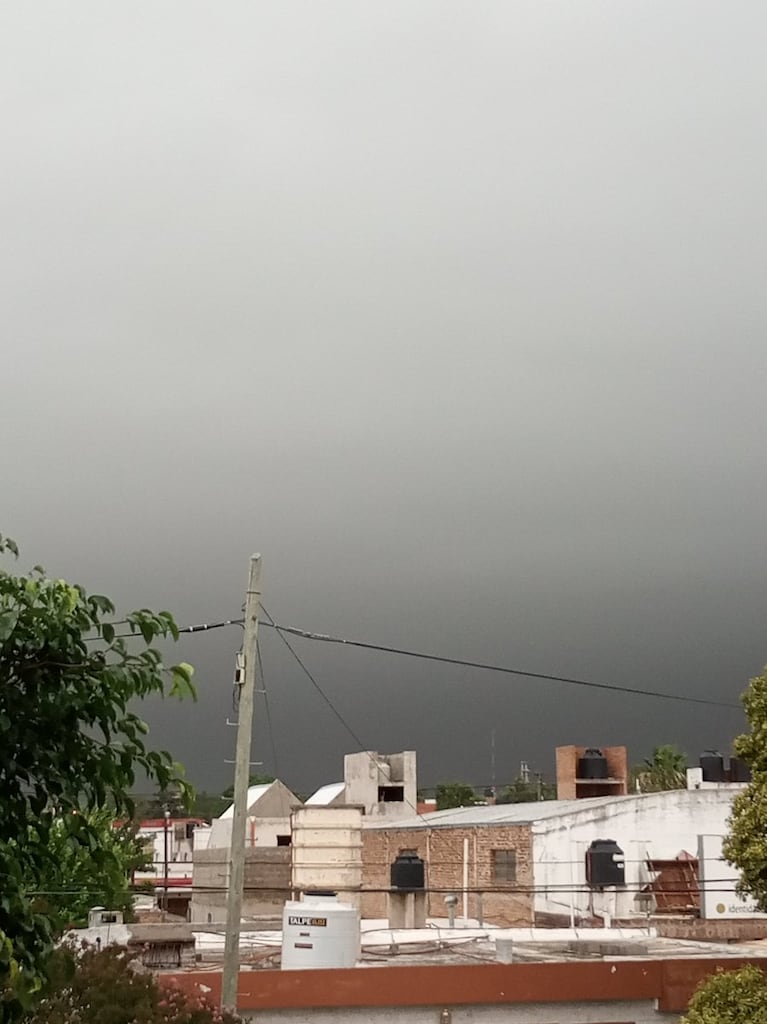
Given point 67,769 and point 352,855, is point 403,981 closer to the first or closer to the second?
point 352,855

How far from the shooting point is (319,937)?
1923 cm

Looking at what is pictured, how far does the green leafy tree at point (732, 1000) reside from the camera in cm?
1435

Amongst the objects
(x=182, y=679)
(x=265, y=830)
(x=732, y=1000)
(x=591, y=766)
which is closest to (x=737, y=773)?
(x=591, y=766)

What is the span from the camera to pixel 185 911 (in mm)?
43000

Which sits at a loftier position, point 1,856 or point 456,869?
point 1,856

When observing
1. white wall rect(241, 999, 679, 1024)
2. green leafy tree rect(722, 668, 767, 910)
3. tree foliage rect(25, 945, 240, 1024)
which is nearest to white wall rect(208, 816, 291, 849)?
white wall rect(241, 999, 679, 1024)

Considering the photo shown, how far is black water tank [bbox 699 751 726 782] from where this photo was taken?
4256 cm

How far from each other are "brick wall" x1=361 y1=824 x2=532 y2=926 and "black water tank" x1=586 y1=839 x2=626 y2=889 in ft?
6.82

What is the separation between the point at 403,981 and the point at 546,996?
8.16 feet

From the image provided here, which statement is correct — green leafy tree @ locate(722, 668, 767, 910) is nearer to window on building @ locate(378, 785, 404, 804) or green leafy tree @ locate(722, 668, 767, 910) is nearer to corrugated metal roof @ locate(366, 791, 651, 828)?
corrugated metal roof @ locate(366, 791, 651, 828)

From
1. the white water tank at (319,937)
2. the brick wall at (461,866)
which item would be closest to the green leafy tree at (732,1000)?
the white water tank at (319,937)

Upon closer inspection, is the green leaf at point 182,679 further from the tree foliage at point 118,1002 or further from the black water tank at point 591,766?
the black water tank at point 591,766

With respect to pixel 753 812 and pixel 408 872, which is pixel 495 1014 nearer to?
pixel 753 812

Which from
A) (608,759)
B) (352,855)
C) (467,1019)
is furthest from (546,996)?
(608,759)
